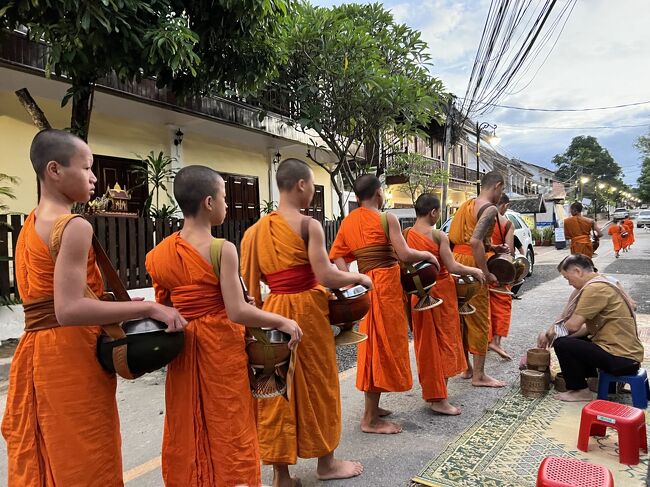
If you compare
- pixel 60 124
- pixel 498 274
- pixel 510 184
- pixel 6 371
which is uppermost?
pixel 510 184

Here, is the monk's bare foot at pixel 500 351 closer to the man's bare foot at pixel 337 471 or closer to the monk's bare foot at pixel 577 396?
the monk's bare foot at pixel 577 396

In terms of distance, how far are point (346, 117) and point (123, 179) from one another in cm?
445

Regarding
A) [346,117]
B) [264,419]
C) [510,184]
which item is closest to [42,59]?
[346,117]

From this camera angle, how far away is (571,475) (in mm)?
2195

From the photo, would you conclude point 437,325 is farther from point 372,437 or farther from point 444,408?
point 372,437

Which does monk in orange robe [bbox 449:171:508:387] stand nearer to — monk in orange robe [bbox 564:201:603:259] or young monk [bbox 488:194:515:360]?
young monk [bbox 488:194:515:360]

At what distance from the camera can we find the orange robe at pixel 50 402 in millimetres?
1801

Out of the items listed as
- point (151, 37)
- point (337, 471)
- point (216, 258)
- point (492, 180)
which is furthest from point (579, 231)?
point (216, 258)

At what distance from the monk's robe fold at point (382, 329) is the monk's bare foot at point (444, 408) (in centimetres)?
52

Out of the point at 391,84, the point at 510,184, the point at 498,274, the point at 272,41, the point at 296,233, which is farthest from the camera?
the point at 510,184

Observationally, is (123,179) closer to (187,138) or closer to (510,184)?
(187,138)

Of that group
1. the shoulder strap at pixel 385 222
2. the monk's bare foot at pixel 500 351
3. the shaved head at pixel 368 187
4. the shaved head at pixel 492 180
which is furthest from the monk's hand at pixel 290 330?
the monk's bare foot at pixel 500 351

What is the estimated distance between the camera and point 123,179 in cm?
912

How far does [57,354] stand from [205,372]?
0.59 m
